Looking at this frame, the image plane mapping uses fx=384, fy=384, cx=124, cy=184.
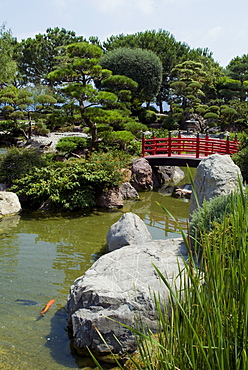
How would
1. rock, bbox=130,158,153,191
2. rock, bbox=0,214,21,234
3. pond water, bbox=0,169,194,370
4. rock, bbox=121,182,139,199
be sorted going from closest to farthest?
pond water, bbox=0,169,194,370
rock, bbox=0,214,21,234
rock, bbox=121,182,139,199
rock, bbox=130,158,153,191

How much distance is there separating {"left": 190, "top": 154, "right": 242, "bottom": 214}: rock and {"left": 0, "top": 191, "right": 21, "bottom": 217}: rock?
520 centimetres

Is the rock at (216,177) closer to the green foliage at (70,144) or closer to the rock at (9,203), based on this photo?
the rock at (9,203)

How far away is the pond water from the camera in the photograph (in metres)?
4.45

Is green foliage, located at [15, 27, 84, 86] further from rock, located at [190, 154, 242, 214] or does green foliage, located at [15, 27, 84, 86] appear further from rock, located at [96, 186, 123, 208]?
rock, located at [190, 154, 242, 214]

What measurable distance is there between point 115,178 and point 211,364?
381 inches

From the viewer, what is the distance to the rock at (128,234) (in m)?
6.88

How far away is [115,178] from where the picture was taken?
37.1ft

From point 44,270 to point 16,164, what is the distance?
20.0 ft

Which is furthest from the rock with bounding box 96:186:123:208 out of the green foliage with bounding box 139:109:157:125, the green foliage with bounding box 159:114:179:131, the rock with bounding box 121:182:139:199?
the green foliage with bounding box 139:109:157:125

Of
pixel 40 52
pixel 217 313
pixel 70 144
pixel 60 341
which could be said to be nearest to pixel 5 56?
pixel 70 144

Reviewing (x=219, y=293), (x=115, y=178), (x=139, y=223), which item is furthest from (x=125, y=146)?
(x=219, y=293)

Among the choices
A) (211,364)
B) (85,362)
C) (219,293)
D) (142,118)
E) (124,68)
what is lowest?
(85,362)

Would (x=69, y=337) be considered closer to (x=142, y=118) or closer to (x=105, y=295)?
(x=105, y=295)

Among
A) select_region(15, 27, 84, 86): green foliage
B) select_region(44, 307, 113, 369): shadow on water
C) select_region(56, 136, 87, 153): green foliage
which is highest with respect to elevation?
select_region(15, 27, 84, 86): green foliage
